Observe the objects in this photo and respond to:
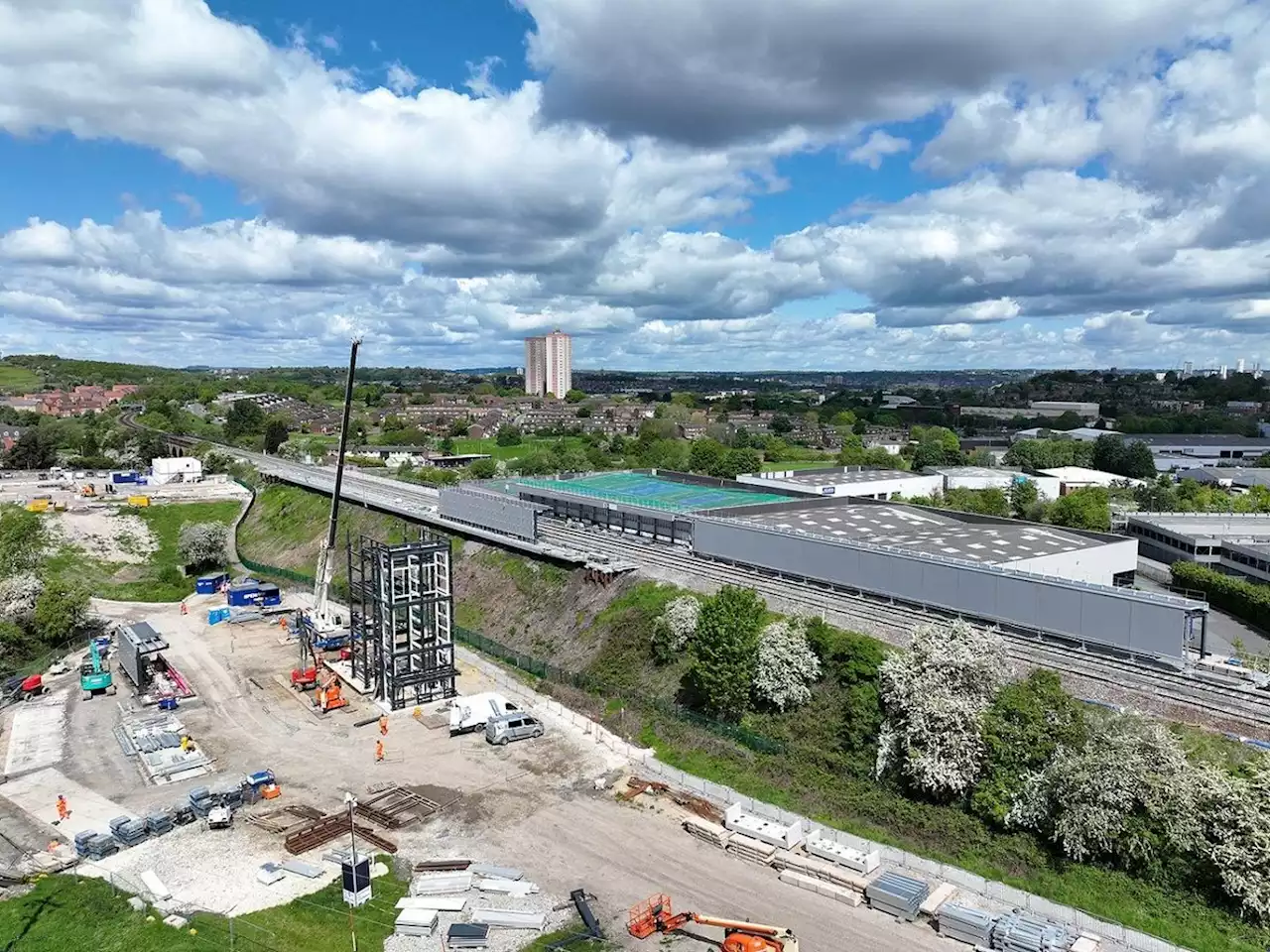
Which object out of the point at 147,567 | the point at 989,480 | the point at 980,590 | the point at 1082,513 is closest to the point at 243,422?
the point at 147,567

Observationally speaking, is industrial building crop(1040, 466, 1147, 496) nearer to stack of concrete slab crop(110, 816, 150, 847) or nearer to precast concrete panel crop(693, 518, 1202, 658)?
precast concrete panel crop(693, 518, 1202, 658)

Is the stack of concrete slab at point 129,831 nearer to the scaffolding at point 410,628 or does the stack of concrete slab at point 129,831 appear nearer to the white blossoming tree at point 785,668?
the scaffolding at point 410,628

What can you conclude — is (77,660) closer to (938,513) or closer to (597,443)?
(938,513)

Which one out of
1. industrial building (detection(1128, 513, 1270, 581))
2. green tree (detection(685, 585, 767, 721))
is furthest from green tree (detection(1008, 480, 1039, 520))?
green tree (detection(685, 585, 767, 721))

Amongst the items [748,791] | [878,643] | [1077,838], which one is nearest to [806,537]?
[878,643]

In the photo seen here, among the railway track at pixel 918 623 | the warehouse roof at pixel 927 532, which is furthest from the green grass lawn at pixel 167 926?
the warehouse roof at pixel 927 532
